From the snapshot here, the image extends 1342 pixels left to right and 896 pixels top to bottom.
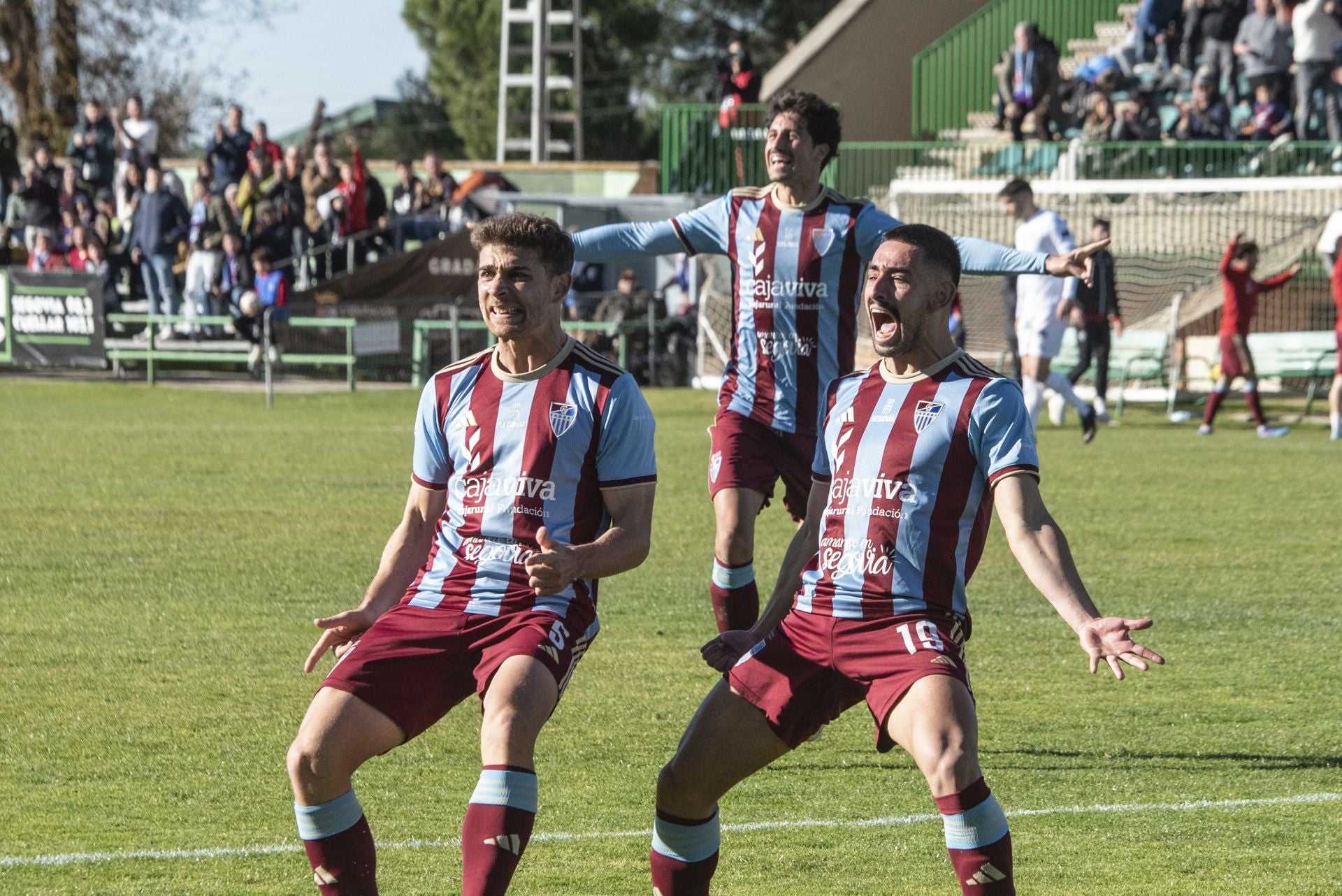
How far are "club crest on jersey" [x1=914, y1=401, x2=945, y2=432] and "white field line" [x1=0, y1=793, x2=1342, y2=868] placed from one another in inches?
68.9

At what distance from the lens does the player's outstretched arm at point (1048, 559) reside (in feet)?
14.0

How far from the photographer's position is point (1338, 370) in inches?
737

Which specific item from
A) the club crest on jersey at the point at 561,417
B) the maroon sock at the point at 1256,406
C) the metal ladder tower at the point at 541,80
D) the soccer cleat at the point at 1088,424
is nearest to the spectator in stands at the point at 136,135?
the metal ladder tower at the point at 541,80

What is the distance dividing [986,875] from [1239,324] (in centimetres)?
1645

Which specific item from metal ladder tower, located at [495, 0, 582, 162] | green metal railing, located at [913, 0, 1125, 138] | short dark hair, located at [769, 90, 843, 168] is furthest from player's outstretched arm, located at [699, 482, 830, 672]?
metal ladder tower, located at [495, 0, 582, 162]

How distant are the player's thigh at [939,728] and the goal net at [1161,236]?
67.1ft

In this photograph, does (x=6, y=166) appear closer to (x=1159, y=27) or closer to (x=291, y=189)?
(x=291, y=189)

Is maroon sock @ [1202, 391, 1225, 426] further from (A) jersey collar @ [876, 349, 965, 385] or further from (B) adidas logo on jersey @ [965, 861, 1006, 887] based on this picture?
(B) adidas logo on jersey @ [965, 861, 1006, 887]

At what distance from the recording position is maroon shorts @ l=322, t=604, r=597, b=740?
4734mm

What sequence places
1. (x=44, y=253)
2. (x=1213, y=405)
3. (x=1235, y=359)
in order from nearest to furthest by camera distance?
(x=1235, y=359), (x=1213, y=405), (x=44, y=253)

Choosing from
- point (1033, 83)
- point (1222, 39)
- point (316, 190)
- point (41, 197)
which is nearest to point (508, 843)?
point (316, 190)

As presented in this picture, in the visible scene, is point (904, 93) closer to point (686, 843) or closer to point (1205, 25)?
point (1205, 25)

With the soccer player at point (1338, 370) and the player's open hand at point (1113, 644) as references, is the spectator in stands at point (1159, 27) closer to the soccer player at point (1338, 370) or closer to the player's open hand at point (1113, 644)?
the soccer player at point (1338, 370)

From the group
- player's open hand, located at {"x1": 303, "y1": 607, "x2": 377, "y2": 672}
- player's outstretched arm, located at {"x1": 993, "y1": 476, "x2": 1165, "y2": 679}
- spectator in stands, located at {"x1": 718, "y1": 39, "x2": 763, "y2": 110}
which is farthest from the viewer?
spectator in stands, located at {"x1": 718, "y1": 39, "x2": 763, "y2": 110}
